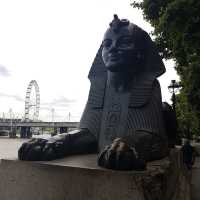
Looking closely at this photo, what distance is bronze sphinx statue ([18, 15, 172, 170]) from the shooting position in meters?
3.51

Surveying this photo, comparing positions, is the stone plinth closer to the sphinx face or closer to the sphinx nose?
the sphinx face

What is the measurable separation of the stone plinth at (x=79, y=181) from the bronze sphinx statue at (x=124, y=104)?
0.27m

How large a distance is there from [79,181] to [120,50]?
5.32 ft

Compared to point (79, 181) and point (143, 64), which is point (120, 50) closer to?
point (143, 64)

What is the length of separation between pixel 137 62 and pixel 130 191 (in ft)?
5.85

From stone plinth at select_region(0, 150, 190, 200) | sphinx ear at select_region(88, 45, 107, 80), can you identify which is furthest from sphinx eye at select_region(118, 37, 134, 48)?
stone plinth at select_region(0, 150, 190, 200)

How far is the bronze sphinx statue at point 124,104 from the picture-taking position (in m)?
3.51

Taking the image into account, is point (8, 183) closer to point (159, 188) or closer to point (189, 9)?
point (159, 188)

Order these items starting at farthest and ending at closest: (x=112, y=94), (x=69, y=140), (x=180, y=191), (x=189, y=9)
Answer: (x=189, y=9)
(x=112, y=94)
(x=180, y=191)
(x=69, y=140)

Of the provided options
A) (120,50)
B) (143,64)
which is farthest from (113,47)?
(143,64)

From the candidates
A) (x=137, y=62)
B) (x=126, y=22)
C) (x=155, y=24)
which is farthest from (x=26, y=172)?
(x=155, y=24)

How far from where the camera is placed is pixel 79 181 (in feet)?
9.31

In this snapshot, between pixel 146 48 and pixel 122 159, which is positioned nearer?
pixel 122 159

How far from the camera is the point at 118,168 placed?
8.73ft
